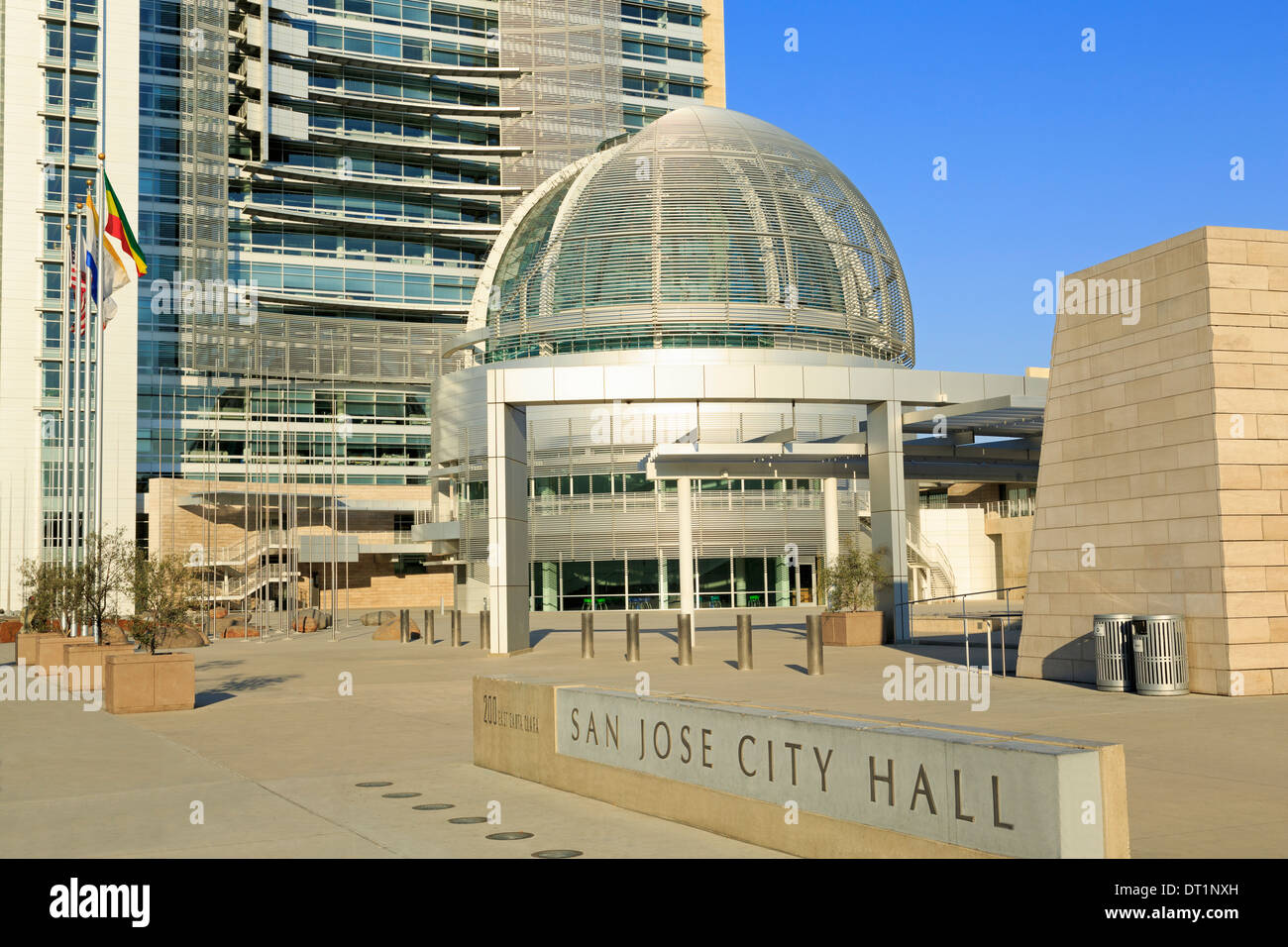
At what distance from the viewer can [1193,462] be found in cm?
1606

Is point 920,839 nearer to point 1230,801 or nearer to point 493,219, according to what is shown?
point 1230,801

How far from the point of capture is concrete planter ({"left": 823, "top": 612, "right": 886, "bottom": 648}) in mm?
28219

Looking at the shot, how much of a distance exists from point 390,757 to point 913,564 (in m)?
46.6

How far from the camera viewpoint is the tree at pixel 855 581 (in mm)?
28578

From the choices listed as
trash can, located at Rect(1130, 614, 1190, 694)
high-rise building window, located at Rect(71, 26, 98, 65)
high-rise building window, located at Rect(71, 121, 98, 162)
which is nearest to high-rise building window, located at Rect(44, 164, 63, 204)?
high-rise building window, located at Rect(71, 121, 98, 162)

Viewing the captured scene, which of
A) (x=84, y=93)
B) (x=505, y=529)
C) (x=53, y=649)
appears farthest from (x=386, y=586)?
(x=53, y=649)

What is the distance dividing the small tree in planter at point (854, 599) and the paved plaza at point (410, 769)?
16.5 ft

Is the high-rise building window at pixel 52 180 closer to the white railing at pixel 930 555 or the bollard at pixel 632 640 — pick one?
the white railing at pixel 930 555

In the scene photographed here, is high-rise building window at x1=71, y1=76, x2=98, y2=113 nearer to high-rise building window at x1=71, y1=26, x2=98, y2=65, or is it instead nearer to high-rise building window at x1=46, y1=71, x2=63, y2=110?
high-rise building window at x1=71, y1=26, x2=98, y2=65

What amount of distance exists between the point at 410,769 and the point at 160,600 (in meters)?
10.3

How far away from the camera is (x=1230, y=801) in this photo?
8.67 m

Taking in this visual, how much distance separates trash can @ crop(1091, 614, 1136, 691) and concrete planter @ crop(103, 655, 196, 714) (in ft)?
42.5

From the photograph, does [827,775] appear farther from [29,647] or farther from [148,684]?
[29,647]
